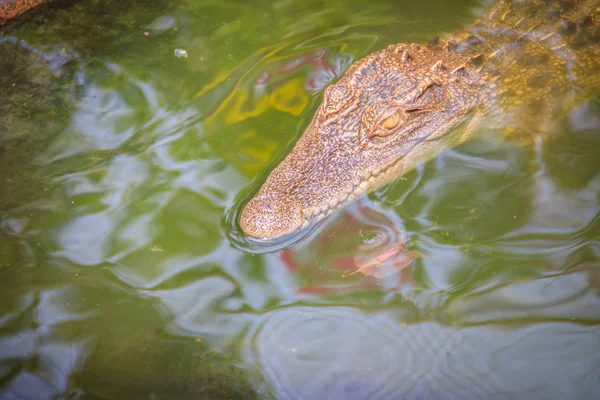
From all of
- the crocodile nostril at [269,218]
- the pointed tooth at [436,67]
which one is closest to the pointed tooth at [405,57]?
the pointed tooth at [436,67]

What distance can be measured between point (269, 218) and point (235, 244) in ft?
1.36

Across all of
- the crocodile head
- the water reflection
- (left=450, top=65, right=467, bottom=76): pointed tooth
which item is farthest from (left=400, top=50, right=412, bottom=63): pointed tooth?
the water reflection

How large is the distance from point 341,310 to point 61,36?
3868 millimetres

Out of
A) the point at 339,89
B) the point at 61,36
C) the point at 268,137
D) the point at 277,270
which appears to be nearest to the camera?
the point at 277,270

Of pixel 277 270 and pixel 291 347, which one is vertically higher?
pixel 277 270

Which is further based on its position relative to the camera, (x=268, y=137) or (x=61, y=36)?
(x=61, y=36)

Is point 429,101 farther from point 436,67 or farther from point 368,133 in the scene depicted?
point 368,133

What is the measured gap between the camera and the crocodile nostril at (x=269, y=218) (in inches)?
126

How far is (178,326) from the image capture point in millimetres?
3164

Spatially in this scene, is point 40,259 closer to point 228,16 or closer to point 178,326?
point 178,326

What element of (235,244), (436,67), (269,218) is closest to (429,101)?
Answer: (436,67)

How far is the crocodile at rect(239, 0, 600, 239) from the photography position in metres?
3.51

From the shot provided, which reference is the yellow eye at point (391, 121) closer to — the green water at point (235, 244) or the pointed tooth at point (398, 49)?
the green water at point (235, 244)

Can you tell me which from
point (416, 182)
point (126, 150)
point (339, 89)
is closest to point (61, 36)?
point (126, 150)
